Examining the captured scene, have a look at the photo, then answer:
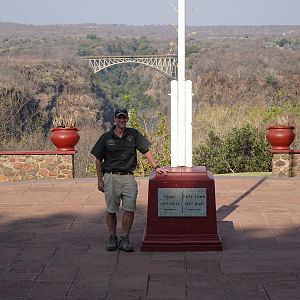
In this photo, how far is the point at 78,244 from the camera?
699 centimetres

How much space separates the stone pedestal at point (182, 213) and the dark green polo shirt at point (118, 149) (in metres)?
0.30

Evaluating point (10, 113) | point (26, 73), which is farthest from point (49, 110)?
point (10, 113)

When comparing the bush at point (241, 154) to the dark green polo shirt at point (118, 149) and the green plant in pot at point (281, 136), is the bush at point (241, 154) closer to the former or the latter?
the green plant in pot at point (281, 136)

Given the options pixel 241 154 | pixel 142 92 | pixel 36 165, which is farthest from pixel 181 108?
pixel 142 92

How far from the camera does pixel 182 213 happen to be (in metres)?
6.50

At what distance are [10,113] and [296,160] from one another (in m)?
26.4

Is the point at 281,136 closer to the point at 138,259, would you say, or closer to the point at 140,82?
the point at 138,259

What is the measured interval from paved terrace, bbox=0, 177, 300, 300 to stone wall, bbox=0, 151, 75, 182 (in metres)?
3.10

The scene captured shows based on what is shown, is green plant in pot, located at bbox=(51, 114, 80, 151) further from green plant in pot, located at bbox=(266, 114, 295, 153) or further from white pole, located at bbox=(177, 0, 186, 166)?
white pole, located at bbox=(177, 0, 186, 166)

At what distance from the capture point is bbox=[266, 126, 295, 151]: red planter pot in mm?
12477

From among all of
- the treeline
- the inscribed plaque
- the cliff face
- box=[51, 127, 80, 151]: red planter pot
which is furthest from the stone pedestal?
the cliff face

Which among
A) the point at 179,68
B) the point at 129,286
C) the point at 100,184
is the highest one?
the point at 179,68

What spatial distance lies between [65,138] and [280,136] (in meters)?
3.97

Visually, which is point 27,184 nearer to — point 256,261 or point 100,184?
point 100,184
